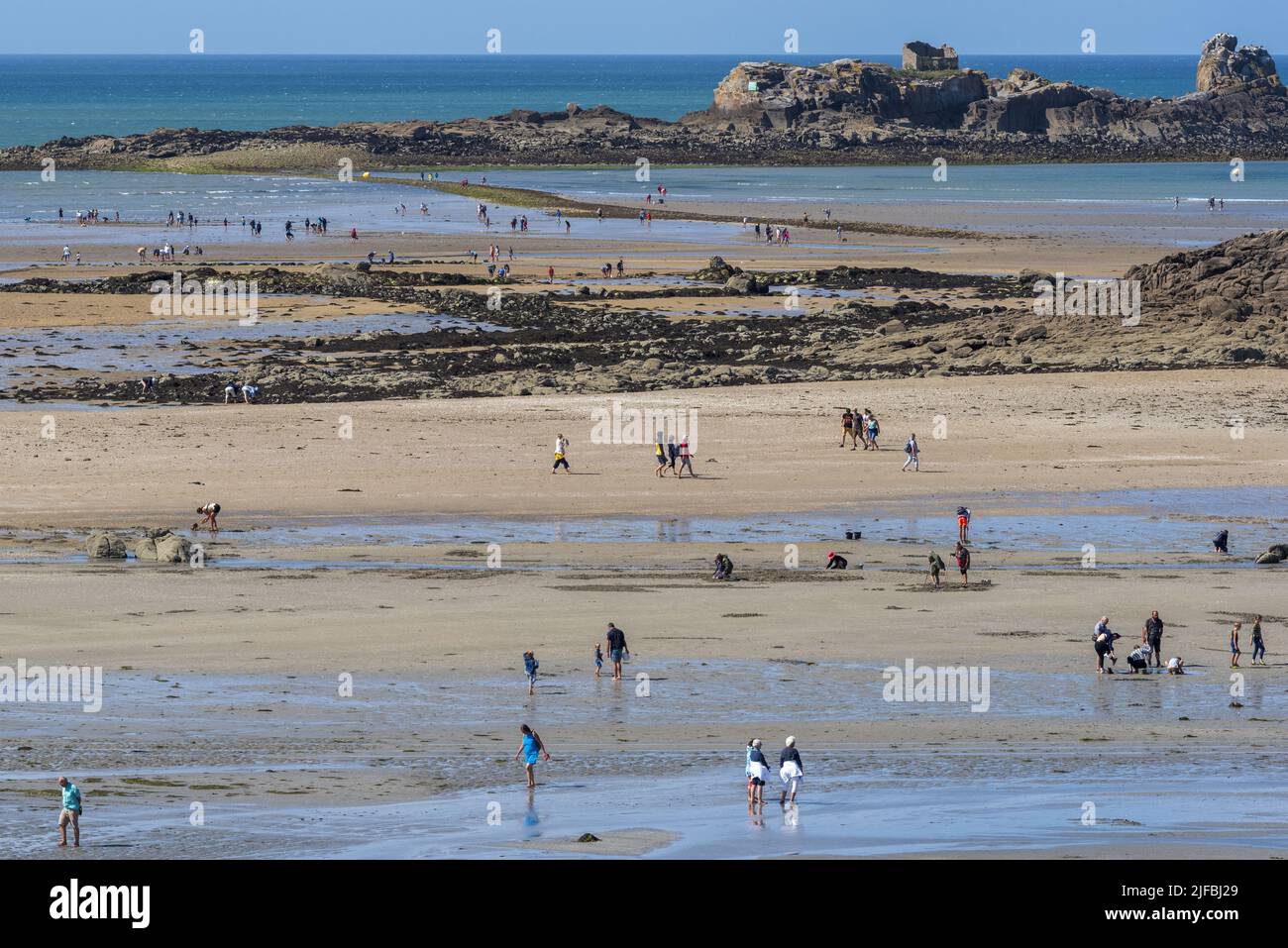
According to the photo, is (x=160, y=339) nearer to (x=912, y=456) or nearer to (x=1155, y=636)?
(x=912, y=456)

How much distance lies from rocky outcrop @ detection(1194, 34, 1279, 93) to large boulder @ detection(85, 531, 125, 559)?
14944 cm

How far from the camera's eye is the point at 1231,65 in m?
166

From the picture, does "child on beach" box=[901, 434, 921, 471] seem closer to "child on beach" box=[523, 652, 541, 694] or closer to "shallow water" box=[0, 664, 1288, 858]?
"shallow water" box=[0, 664, 1288, 858]

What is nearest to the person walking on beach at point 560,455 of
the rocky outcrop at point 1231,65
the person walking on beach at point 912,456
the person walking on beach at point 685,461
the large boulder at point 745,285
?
the person walking on beach at point 685,461

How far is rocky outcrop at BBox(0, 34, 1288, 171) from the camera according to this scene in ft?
439

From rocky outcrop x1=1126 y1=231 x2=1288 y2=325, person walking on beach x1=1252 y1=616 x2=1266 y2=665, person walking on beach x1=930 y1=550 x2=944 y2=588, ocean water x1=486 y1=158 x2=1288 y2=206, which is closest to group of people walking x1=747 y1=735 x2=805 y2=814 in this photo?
person walking on beach x1=1252 y1=616 x2=1266 y2=665

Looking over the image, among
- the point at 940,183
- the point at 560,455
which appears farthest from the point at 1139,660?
the point at 940,183

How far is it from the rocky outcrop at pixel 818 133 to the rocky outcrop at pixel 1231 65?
0.55 m

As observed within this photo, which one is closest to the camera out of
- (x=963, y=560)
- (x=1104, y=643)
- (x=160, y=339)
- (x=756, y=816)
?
(x=756, y=816)

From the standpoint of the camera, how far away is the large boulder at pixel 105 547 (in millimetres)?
29234

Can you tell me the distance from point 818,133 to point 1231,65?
156ft

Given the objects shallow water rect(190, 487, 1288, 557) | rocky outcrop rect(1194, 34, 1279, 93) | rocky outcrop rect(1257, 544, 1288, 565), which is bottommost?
rocky outcrop rect(1257, 544, 1288, 565)

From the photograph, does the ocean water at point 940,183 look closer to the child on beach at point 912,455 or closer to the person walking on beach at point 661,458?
the child on beach at point 912,455

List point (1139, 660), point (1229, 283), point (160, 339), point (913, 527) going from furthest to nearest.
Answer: point (160, 339)
point (1229, 283)
point (913, 527)
point (1139, 660)
